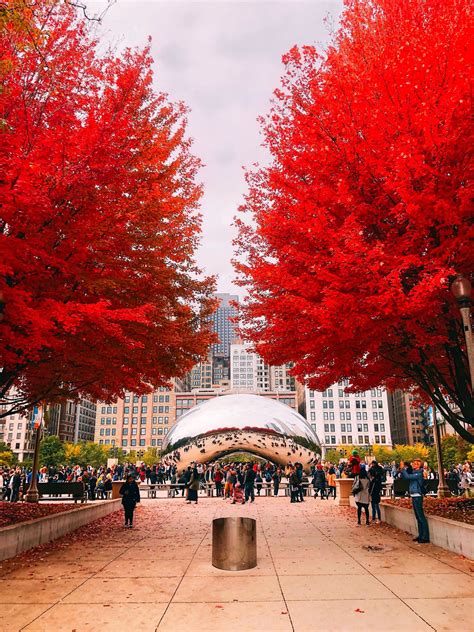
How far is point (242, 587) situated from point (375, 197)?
762cm

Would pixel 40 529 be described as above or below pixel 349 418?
below

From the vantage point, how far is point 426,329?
10664 millimetres

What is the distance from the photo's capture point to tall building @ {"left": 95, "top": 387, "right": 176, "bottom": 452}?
463 feet

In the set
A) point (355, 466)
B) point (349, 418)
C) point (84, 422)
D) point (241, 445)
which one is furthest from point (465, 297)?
point (84, 422)

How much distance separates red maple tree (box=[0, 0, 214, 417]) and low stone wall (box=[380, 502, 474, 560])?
673 centimetres

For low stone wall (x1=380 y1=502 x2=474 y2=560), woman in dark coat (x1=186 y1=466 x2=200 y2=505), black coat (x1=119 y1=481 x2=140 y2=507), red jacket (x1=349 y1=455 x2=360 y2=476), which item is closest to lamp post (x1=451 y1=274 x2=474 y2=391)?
low stone wall (x1=380 y1=502 x2=474 y2=560)

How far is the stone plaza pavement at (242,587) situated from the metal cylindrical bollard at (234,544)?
0.62 ft

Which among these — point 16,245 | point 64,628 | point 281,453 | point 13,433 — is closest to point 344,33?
point 16,245

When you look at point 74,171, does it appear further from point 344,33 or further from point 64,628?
point 344,33

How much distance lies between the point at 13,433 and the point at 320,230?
134047mm

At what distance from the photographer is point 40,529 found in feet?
35.3

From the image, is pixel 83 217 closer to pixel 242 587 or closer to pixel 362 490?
pixel 242 587

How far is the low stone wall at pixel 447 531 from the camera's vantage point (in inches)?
338

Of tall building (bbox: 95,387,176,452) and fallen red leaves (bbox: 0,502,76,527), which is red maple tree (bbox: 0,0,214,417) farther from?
tall building (bbox: 95,387,176,452)
